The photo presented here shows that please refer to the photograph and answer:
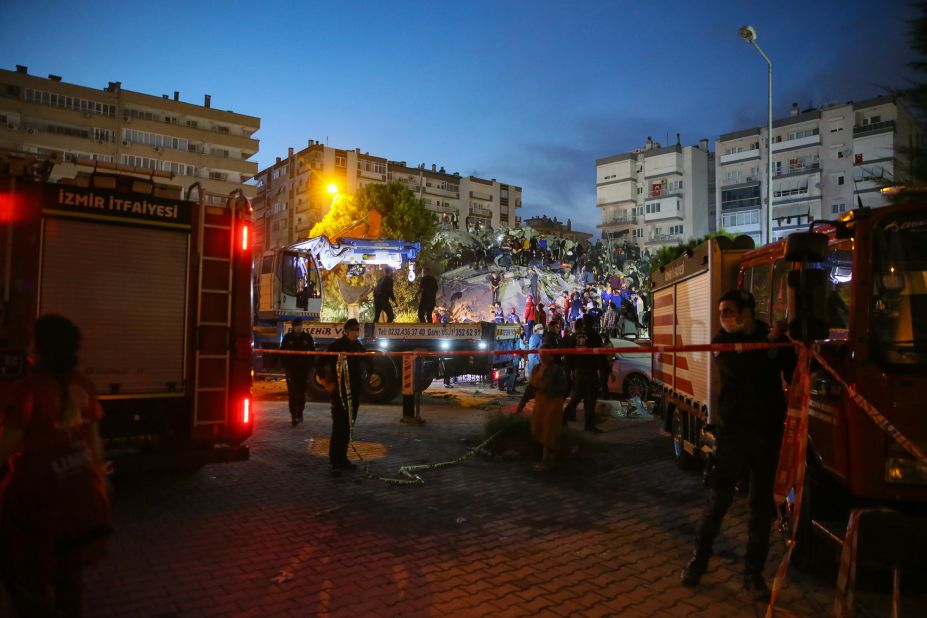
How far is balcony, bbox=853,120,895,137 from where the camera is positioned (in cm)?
5116

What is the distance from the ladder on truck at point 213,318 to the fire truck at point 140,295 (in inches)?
0.4

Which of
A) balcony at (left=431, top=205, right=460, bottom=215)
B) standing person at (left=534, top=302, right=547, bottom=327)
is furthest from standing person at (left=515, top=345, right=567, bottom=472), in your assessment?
balcony at (left=431, top=205, right=460, bottom=215)

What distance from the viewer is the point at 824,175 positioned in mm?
56375

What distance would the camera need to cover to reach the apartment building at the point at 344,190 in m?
65.5

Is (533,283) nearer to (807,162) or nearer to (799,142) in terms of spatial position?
(807,162)

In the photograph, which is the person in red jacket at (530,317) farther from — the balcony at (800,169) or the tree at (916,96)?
the balcony at (800,169)

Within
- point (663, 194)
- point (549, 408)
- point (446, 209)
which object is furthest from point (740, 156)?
point (549, 408)

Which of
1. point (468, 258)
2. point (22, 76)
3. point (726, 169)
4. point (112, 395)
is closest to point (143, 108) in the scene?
point (22, 76)

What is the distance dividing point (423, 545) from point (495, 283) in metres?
28.3

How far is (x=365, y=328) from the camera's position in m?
13.5

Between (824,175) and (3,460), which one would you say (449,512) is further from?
(824,175)

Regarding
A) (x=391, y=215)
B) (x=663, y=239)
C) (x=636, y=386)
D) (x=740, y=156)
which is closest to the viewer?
(x=636, y=386)

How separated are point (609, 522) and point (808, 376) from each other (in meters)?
2.54

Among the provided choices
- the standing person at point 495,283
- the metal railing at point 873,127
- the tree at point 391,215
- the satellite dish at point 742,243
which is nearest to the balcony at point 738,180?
the metal railing at point 873,127
